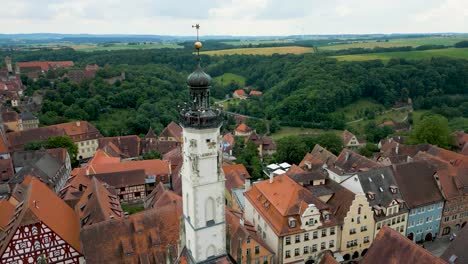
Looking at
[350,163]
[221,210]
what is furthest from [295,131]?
[221,210]

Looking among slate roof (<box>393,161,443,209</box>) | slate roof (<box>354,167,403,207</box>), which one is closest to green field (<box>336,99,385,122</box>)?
slate roof (<box>393,161,443,209</box>)

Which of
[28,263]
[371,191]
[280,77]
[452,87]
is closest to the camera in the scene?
[28,263]

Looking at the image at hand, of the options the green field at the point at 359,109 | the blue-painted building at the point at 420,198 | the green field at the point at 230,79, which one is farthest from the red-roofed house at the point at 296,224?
the green field at the point at 230,79

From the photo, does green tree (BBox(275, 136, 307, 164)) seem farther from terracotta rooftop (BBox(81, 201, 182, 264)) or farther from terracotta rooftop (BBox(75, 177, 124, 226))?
terracotta rooftop (BBox(81, 201, 182, 264))

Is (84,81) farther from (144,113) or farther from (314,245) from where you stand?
(314,245)

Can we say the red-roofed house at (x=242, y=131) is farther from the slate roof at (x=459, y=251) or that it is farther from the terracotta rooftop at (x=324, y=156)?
the slate roof at (x=459, y=251)

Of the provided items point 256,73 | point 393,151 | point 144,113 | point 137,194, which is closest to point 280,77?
point 256,73

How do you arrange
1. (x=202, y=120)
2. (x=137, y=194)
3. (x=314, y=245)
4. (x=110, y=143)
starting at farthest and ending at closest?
(x=110, y=143), (x=137, y=194), (x=314, y=245), (x=202, y=120)

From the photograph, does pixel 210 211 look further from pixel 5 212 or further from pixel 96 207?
pixel 5 212
